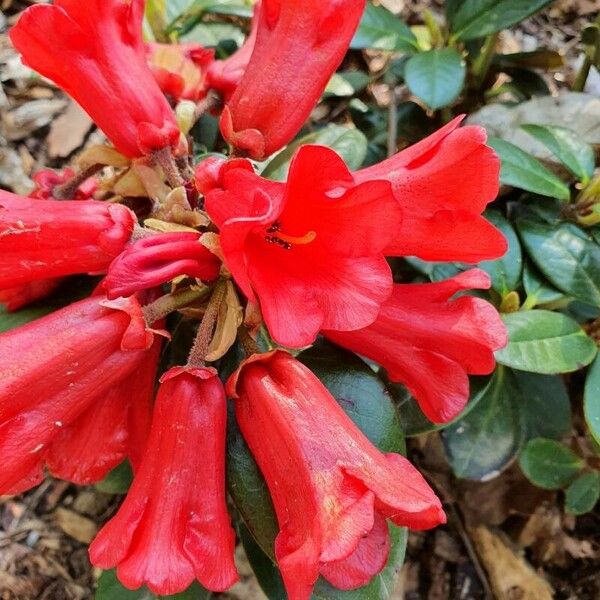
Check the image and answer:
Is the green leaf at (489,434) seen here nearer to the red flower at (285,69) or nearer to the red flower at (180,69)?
the red flower at (285,69)

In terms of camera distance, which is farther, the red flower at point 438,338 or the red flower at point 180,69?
the red flower at point 180,69

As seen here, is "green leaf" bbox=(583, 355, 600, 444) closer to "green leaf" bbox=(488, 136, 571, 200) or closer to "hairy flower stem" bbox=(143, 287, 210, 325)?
"green leaf" bbox=(488, 136, 571, 200)

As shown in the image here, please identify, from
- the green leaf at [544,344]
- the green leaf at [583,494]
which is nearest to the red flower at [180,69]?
the green leaf at [544,344]

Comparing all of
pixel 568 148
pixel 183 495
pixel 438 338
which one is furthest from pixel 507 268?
pixel 183 495

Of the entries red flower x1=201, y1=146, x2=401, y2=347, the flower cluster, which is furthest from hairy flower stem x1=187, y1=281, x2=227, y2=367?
red flower x1=201, y1=146, x2=401, y2=347

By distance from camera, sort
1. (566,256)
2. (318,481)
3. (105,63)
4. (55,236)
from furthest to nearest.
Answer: (566,256), (105,63), (55,236), (318,481)

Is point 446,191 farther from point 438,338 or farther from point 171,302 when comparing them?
point 171,302
